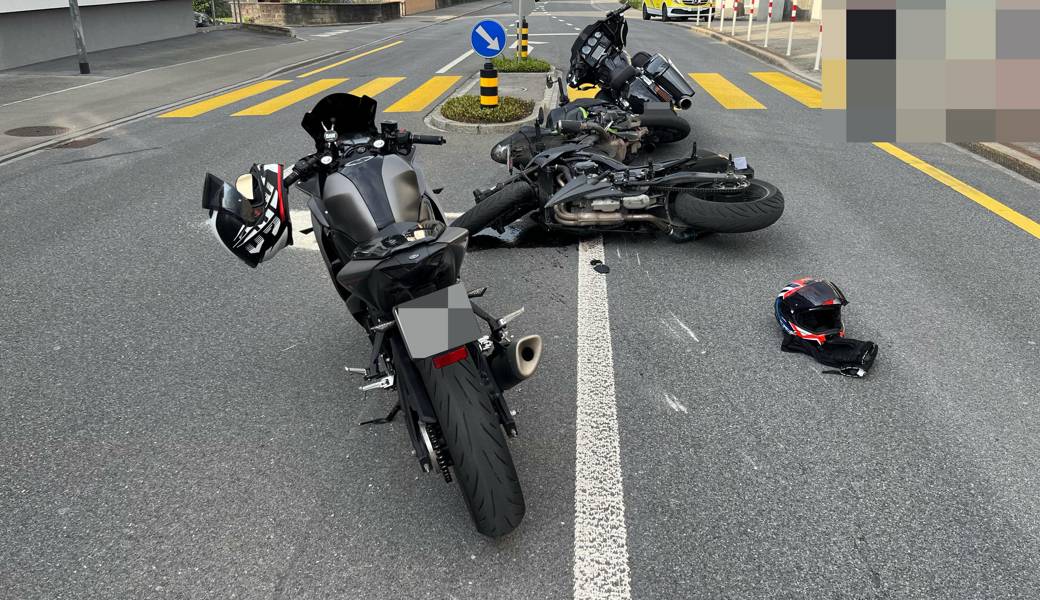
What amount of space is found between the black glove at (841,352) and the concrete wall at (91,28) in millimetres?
19511

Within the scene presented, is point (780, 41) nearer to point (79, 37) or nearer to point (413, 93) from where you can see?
point (413, 93)

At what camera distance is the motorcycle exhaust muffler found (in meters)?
2.75

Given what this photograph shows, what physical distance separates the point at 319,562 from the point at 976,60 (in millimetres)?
11196

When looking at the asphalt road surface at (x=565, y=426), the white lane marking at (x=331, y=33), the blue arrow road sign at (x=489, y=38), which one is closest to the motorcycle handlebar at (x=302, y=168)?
the asphalt road surface at (x=565, y=426)

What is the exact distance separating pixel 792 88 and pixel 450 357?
12688 mm

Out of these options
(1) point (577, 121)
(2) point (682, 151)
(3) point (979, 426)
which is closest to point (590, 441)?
(3) point (979, 426)

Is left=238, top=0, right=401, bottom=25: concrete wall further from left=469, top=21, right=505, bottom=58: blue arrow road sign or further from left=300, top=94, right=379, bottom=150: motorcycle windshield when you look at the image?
left=300, top=94, right=379, bottom=150: motorcycle windshield

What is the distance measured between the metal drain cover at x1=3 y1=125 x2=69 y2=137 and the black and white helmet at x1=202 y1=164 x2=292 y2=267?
9212 millimetres

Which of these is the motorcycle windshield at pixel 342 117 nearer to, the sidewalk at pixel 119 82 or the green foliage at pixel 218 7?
the sidewalk at pixel 119 82

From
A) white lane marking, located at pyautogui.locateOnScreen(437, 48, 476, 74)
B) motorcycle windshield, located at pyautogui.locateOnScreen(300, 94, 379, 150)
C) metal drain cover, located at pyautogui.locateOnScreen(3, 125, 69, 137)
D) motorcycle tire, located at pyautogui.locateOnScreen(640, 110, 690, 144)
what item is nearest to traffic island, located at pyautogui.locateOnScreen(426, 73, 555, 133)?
motorcycle tire, located at pyautogui.locateOnScreen(640, 110, 690, 144)

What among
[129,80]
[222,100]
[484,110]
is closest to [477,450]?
[484,110]

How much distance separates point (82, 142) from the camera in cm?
1005

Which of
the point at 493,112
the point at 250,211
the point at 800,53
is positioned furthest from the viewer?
the point at 800,53

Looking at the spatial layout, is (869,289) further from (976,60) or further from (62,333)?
(976,60)
